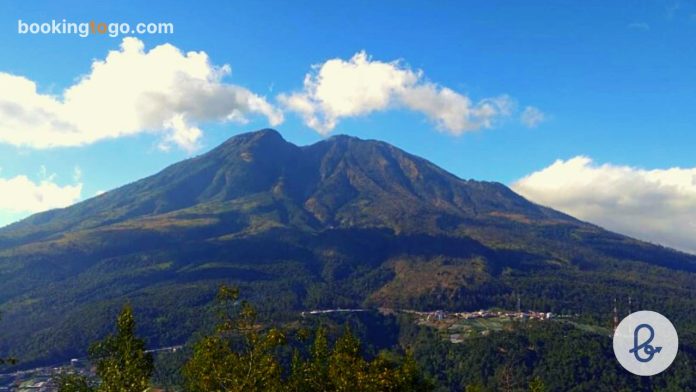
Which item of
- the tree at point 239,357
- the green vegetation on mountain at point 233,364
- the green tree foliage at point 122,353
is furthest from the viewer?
the green tree foliage at point 122,353

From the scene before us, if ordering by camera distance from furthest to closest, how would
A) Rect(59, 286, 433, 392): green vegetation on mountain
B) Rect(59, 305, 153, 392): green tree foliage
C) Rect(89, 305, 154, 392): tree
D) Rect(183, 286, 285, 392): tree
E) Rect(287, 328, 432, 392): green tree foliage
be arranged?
Rect(287, 328, 432, 392): green tree foliage
Rect(89, 305, 154, 392): tree
Rect(59, 305, 153, 392): green tree foliage
Rect(59, 286, 433, 392): green vegetation on mountain
Rect(183, 286, 285, 392): tree

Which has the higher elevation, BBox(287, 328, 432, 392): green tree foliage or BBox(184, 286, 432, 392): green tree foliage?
BBox(184, 286, 432, 392): green tree foliage

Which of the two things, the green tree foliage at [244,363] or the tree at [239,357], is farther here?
the green tree foliage at [244,363]

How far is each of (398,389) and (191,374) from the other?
695 inches

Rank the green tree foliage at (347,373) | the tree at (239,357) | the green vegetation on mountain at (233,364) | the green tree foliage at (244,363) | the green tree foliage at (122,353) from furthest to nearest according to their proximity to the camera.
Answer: the green tree foliage at (347,373) < the green tree foliage at (122,353) < the green vegetation on mountain at (233,364) < the green tree foliage at (244,363) < the tree at (239,357)

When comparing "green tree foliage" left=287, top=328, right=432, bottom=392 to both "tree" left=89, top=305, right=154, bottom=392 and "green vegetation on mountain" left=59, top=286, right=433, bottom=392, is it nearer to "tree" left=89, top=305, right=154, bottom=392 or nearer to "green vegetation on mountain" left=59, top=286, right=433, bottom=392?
"green vegetation on mountain" left=59, top=286, right=433, bottom=392

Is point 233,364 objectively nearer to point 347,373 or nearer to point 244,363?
point 244,363

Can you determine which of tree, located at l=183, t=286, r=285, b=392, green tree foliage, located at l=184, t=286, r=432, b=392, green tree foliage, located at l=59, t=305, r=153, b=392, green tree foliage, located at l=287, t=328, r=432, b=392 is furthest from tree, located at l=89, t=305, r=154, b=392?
green tree foliage, located at l=287, t=328, r=432, b=392

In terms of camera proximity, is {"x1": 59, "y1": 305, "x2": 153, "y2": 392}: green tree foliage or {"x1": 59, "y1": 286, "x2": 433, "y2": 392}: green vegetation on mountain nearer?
{"x1": 59, "y1": 286, "x2": 433, "y2": 392}: green vegetation on mountain

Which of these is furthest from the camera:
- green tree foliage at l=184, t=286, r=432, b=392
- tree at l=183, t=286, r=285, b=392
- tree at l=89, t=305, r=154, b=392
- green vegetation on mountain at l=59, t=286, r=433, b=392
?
tree at l=89, t=305, r=154, b=392

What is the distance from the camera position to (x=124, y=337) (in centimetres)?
4272

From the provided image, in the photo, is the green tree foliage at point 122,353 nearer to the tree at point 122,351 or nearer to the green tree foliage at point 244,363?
the tree at point 122,351

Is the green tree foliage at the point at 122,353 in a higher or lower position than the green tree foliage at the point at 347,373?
higher

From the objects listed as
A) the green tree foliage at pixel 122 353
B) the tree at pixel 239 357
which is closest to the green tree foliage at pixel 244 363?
the tree at pixel 239 357
